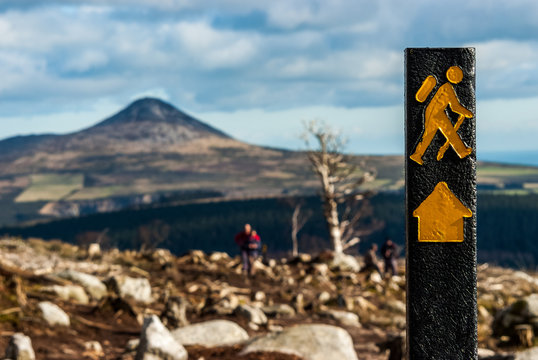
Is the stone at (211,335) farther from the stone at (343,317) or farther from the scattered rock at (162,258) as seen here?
the scattered rock at (162,258)

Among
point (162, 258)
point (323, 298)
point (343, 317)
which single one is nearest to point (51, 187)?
point (162, 258)

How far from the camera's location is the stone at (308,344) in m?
9.27

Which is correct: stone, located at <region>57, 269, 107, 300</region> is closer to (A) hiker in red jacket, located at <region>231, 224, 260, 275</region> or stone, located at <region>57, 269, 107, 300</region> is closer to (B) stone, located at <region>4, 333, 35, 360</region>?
(B) stone, located at <region>4, 333, 35, 360</region>

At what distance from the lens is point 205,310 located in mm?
13766

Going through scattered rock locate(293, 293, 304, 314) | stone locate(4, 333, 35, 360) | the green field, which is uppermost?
stone locate(4, 333, 35, 360)

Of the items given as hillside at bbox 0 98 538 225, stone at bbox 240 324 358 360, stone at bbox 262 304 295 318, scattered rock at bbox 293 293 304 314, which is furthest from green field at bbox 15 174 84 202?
stone at bbox 240 324 358 360

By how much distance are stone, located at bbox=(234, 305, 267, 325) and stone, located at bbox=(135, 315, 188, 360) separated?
403cm

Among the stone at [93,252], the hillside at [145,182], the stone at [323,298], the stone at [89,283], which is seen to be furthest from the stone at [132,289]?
the hillside at [145,182]

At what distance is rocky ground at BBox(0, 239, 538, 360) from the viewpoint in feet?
31.3

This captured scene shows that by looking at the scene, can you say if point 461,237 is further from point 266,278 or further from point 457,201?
point 266,278

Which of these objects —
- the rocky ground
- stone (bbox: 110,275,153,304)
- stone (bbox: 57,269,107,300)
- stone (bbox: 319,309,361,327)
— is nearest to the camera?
the rocky ground

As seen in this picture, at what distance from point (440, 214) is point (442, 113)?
0.78 m

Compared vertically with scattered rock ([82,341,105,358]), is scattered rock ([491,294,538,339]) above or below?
below

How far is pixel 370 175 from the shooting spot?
32938mm
